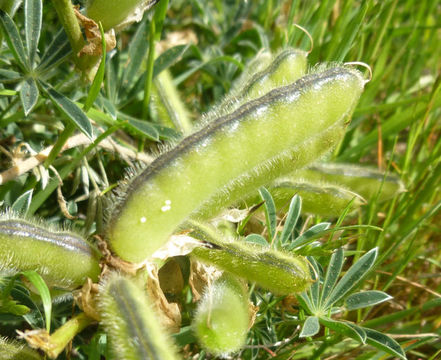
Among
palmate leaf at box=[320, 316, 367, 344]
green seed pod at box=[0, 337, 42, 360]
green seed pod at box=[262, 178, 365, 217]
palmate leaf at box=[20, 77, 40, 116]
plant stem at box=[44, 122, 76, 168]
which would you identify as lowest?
palmate leaf at box=[320, 316, 367, 344]

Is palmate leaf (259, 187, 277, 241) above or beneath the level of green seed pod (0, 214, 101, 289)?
beneath

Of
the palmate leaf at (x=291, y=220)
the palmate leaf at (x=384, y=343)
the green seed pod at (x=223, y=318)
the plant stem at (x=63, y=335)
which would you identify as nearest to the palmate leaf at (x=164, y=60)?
the palmate leaf at (x=291, y=220)

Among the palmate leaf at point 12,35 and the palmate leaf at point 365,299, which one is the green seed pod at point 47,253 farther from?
the palmate leaf at point 365,299

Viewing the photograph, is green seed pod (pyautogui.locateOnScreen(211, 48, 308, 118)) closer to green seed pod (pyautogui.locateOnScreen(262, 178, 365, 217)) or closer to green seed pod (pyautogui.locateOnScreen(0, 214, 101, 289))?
green seed pod (pyautogui.locateOnScreen(262, 178, 365, 217))

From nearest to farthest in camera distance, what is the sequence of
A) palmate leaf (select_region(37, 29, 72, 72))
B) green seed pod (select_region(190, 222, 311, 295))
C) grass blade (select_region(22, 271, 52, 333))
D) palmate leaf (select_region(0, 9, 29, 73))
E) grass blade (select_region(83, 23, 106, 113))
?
grass blade (select_region(22, 271, 52, 333)) < green seed pod (select_region(190, 222, 311, 295)) < grass blade (select_region(83, 23, 106, 113)) < palmate leaf (select_region(0, 9, 29, 73)) < palmate leaf (select_region(37, 29, 72, 72))

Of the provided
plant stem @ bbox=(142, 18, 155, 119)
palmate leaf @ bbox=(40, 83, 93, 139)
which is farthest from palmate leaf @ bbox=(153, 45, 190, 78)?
palmate leaf @ bbox=(40, 83, 93, 139)

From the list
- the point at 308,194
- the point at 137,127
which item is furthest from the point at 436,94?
the point at 137,127

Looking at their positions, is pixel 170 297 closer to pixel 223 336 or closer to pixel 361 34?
pixel 223 336
